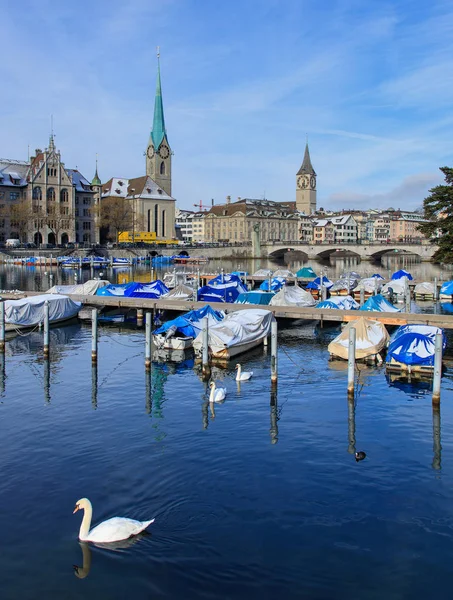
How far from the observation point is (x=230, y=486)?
→ 16828mm

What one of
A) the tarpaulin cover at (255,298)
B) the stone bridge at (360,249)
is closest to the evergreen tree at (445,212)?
the tarpaulin cover at (255,298)

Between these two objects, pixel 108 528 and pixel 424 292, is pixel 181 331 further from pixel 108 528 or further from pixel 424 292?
pixel 424 292

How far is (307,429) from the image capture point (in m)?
21.6

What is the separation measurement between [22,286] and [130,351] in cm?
4689

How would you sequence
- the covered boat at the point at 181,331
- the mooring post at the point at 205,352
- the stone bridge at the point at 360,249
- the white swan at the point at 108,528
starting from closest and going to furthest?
1. the white swan at the point at 108,528
2. the mooring post at the point at 205,352
3. the covered boat at the point at 181,331
4. the stone bridge at the point at 360,249

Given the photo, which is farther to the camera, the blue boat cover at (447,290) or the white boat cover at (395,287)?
the white boat cover at (395,287)

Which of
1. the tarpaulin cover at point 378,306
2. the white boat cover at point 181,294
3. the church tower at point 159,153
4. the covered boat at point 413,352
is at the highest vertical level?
the church tower at point 159,153

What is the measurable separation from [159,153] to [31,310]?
152774mm

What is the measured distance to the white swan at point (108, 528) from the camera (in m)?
13.7

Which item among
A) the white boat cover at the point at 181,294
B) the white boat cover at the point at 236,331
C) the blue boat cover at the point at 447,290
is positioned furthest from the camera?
the blue boat cover at the point at 447,290

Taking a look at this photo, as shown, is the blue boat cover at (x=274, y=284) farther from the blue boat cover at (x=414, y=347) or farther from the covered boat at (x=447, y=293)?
the blue boat cover at (x=414, y=347)

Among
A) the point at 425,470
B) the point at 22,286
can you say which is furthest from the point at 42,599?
the point at 22,286

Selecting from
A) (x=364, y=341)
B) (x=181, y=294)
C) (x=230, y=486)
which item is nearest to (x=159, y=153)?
(x=181, y=294)

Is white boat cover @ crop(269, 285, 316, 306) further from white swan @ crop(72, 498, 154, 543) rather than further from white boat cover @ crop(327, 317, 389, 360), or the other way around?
white swan @ crop(72, 498, 154, 543)
